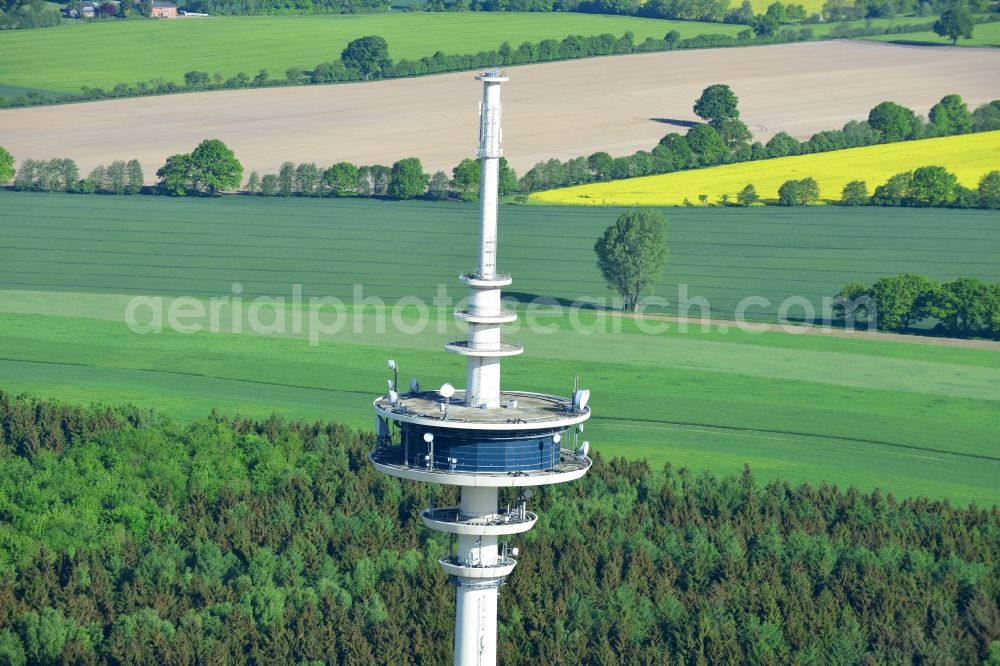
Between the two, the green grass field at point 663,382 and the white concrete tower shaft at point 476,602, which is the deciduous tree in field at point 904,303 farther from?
the white concrete tower shaft at point 476,602

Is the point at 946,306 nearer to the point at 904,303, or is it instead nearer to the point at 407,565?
the point at 904,303

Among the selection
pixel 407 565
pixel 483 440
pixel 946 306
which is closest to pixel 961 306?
pixel 946 306

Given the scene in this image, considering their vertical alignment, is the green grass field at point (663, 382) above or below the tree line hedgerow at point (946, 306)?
below

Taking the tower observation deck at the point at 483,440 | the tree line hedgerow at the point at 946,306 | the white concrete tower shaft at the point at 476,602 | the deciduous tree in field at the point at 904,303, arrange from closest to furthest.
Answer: the tower observation deck at the point at 483,440, the white concrete tower shaft at the point at 476,602, the tree line hedgerow at the point at 946,306, the deciduous tree in field at the point at 904,303

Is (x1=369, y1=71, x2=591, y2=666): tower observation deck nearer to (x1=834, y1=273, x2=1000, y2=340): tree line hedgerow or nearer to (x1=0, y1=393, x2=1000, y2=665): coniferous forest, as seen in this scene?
(x1=0, y1=393, x2=1000, y2=665): coniferous forest

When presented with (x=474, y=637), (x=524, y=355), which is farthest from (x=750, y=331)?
(x=474, y=637)

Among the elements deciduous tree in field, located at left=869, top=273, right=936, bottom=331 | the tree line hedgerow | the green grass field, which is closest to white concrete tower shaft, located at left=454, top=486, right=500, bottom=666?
the green grass field

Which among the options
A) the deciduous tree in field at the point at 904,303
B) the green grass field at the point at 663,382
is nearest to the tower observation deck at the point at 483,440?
the green grass field at the point at 663,382
